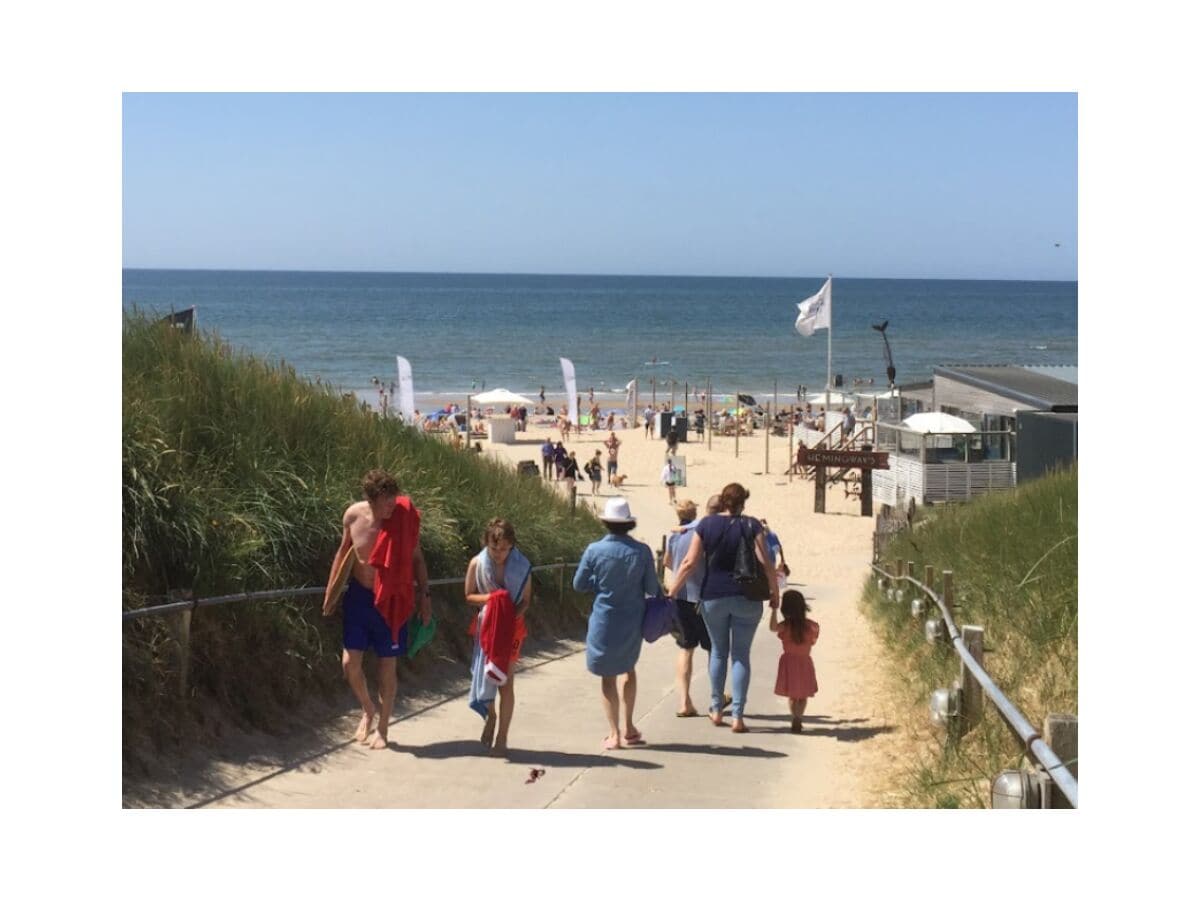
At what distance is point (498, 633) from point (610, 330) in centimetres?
9591

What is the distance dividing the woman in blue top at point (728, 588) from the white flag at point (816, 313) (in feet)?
92.2

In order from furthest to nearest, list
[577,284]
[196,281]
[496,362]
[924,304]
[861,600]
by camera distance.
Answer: [577,284]
[196,281]
[924,304]
[496,362]
[861,600]

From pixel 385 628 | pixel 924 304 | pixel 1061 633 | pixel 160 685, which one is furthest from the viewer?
pixel 924 304

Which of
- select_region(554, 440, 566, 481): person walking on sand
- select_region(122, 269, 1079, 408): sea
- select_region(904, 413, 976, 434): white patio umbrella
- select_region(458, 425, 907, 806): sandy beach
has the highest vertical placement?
select_region(122, 269, 1079, 408): sea

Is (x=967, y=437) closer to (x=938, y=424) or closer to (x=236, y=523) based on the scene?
(x=938, y=424)

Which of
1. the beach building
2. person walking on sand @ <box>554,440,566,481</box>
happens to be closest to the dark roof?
the beach building

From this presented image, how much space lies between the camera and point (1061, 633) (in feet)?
24.3

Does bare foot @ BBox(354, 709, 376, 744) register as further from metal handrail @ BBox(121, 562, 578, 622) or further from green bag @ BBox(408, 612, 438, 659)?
metal handrail @ BBox(121, 562, 578, 622)

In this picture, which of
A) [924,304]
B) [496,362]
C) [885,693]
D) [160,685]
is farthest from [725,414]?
[924,304]

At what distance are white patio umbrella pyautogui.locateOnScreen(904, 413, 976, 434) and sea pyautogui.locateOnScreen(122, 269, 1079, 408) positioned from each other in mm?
15638

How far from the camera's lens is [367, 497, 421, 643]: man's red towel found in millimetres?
6523

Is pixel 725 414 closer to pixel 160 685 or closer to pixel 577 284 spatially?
pixel 160 685

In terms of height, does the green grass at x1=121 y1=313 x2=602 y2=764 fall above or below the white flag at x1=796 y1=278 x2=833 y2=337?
below
